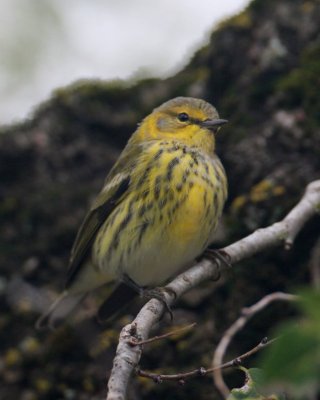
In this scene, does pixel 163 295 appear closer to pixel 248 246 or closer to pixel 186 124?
pixel 248 246

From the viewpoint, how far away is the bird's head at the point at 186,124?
4.00 metres

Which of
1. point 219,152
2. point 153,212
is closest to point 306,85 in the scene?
point 219,152

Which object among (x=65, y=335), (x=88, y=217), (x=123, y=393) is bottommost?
(x=123, y=393)

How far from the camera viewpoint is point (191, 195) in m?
3.64

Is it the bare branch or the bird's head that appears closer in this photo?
the bare branch

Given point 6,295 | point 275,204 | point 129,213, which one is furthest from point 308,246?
point 6,295

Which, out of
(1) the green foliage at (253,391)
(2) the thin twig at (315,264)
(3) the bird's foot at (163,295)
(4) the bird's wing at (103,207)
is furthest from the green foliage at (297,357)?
(4) the bird's wing at (103,207)

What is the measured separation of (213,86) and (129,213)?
1565 millimetres

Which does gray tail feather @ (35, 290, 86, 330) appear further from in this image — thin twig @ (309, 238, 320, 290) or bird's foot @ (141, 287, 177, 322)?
thin twig @ (309, 238, 320, 290)

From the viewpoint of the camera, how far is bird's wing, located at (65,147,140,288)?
3.98m

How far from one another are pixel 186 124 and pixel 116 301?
113 centimetres

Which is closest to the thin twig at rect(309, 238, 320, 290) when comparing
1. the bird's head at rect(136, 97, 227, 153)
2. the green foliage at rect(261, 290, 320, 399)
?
the bird's head at rect(136, 97, 227, 153)

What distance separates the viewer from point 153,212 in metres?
3.63

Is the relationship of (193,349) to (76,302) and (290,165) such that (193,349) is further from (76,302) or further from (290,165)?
(290,165)
